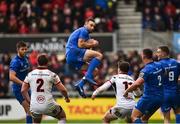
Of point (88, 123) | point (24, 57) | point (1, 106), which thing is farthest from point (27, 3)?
point (24, 57)

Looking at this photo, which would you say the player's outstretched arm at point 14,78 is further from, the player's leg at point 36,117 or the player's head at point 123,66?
the player's head at point 123,66

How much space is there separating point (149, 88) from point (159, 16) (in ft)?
54.2

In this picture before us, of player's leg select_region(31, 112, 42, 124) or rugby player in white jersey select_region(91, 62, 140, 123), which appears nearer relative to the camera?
player's leg select_region(31, 112, 42, 124)

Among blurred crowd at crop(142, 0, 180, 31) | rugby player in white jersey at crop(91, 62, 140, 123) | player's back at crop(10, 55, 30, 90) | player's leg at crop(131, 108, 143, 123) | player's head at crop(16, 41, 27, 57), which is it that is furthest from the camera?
blurred crowd at crop(142, 0, 180, 31)

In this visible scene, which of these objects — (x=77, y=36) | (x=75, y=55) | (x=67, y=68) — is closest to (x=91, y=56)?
(x=75, y=55)

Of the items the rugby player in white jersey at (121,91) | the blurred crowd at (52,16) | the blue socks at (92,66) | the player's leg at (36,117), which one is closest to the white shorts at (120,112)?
the rugby player in white jersey at (121,91)

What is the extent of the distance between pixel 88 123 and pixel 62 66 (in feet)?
15.4

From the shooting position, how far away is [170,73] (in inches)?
725

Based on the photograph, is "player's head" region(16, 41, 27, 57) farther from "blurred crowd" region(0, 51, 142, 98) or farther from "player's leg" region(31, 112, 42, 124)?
"blurred crowd" region(0, 51, 142, 98)

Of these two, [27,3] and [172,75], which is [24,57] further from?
[27,3]

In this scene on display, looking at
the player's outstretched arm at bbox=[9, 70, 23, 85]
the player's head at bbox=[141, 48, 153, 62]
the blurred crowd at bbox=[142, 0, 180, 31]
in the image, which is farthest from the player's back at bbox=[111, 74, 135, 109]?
the blurred crowd at bbox=[142, 0, 180, 31]

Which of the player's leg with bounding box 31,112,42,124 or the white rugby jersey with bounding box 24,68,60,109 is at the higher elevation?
the white rugby jersey with bounding box 24,68,60,109

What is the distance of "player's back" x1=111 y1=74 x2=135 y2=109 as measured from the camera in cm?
1807

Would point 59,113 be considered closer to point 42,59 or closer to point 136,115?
A: point 42,59
